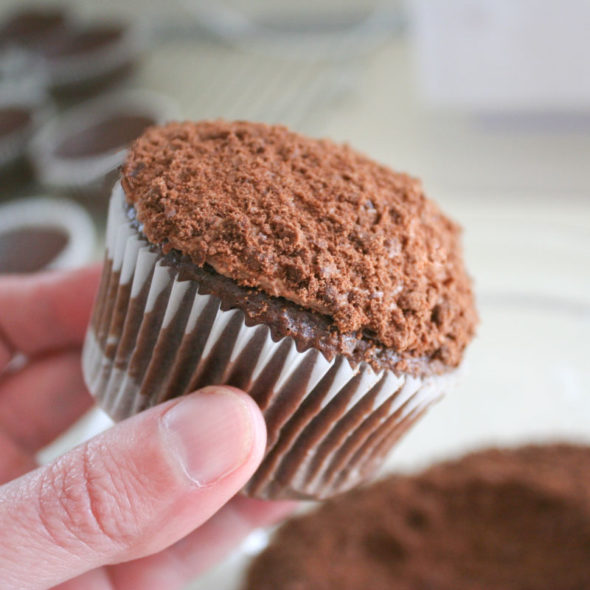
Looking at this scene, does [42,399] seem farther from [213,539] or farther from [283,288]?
[283,288]

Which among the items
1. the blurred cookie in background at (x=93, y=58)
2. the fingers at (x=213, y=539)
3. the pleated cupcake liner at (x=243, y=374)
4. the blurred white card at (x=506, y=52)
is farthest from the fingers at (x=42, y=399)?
the blurred cookie in background at (x=93, y=58)

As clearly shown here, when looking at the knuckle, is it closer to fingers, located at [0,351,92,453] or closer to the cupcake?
the cupcake

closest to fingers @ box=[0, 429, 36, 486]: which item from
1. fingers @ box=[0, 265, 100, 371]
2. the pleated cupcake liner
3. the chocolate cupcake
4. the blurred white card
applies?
fingers @ box=[0, 265, 100, 371]

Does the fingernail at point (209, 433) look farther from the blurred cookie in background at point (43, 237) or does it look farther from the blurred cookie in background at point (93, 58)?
the blurred cookie in background at point (93, 58)

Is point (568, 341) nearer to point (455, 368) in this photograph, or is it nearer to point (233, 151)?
point (455, 368)

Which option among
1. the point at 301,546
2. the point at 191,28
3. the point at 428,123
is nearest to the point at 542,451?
the point at 301,546

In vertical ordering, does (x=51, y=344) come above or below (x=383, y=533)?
above

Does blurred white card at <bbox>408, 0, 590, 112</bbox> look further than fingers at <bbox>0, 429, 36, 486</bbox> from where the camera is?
Yes
